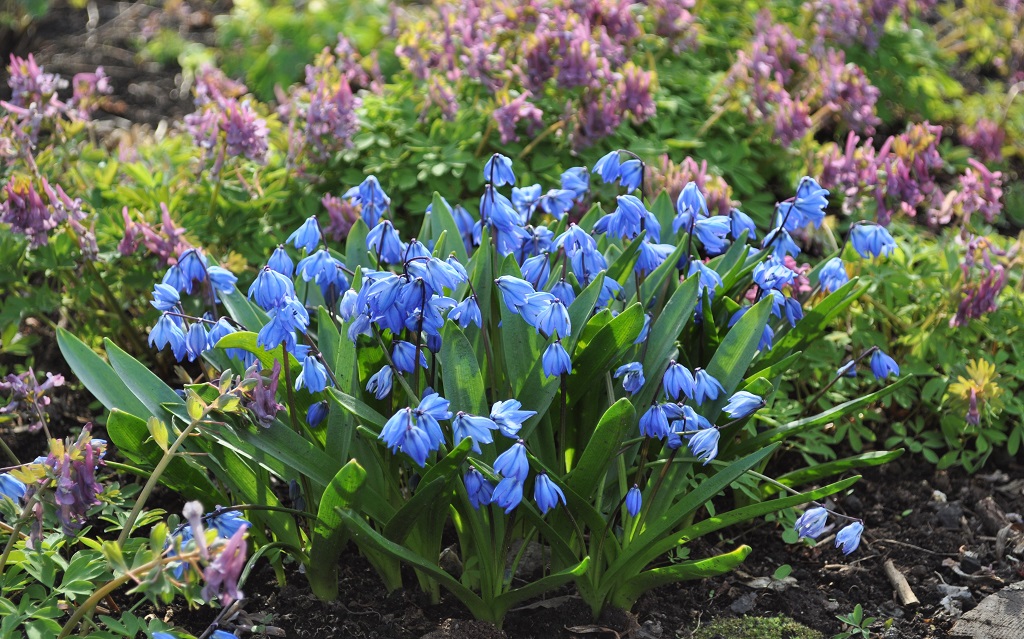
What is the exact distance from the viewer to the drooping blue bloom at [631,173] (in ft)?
8.24

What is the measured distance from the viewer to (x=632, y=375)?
216 centimetres

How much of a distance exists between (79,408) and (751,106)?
2568 millimetres

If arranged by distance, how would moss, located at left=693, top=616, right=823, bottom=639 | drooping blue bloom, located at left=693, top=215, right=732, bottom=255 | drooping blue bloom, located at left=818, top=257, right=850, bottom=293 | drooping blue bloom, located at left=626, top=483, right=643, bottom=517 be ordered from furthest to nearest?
drooping blue bloom, located at left=818, top=257, right=850, bottom=293, drooping blue bloom, located at left=693, top=215, right=732, bottom=255, moss, located at left=693, top=616, right=823, bottom=639, drooping blue bloom, located at left=626, top=483, right=643, bottom=517

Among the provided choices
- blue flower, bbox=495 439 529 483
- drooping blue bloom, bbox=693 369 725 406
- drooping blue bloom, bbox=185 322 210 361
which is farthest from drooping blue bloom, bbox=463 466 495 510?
drooping blue bloom, bbox=185 322 210 361

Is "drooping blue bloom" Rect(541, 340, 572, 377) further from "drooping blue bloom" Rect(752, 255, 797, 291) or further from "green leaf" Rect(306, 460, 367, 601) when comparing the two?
"drooping blue bloom" Rect(752, 255, 797, 291)

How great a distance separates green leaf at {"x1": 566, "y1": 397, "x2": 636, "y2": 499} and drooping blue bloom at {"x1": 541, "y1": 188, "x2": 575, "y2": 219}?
2.35ft

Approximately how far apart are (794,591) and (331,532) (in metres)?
1.18

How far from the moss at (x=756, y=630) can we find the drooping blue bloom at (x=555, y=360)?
768 mm

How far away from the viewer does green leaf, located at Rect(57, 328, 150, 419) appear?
226 centimetres

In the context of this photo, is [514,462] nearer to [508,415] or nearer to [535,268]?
[508,415]

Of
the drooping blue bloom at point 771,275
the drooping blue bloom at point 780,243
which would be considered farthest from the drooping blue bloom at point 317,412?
the drooping blue bloom at point 780,243

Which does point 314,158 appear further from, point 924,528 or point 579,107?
point 924,528

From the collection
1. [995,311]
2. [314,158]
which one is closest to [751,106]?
[995,311]

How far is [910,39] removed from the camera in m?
4.57
